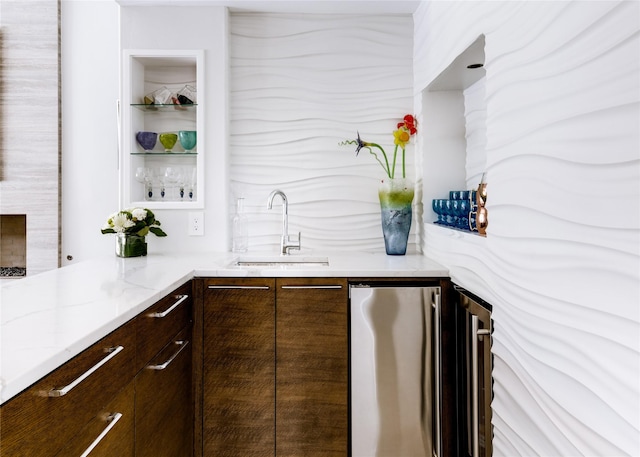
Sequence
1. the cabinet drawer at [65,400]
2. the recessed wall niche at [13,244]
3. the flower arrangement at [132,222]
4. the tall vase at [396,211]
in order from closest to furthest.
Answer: the cabinet drawer at [65,400], the flower arrangement at [132,222], the tall vase at [396,211], the recessed wall niche at [13,244]

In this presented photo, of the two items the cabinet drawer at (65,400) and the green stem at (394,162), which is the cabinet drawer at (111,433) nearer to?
the cabinet drawer at (65,400)

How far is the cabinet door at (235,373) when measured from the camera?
2209 mm

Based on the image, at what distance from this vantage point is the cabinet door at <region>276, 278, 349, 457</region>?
2217mm

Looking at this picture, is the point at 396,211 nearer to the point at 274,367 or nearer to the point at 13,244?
the point at 274,367

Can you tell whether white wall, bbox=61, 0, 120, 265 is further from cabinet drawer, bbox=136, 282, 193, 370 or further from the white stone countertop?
cabinet drawer, bbox=136, 282, 193, 370

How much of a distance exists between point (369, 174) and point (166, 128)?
1.23m

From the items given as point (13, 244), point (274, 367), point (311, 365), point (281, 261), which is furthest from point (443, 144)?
point (13, 244)

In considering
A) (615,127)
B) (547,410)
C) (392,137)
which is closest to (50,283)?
(547,410)

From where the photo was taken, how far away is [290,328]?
2.22 metres

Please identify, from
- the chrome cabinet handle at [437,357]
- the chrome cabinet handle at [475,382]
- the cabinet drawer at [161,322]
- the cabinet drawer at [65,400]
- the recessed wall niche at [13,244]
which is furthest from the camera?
the recessed wall niche at [13,244]

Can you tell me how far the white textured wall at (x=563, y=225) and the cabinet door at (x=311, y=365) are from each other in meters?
0.75

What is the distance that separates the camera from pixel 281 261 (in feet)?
8.93

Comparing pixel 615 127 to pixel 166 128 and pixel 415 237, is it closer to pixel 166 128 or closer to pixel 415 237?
pixel 415 237

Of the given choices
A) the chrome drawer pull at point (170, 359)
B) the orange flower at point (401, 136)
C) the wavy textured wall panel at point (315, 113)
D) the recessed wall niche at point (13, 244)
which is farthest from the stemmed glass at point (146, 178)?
the orange flower at point (401, 136)
